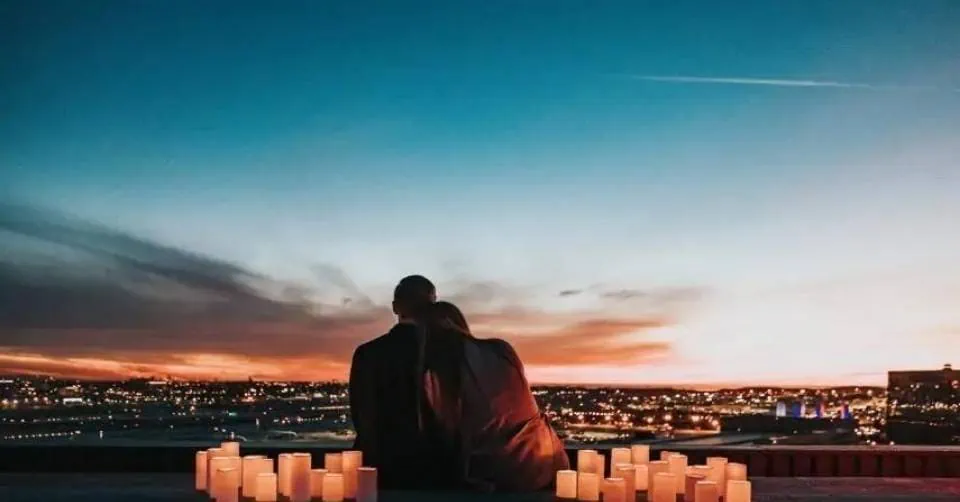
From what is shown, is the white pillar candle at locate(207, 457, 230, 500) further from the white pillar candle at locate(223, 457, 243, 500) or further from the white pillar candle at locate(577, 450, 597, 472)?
the white pillar candle at locate(577, 450, 597, 472)

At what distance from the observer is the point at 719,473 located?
23.0ft

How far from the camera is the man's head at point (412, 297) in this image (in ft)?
26.2

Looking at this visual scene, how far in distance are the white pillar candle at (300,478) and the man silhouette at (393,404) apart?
96cm

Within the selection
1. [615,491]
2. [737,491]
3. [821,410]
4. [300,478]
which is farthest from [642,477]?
[821,410]

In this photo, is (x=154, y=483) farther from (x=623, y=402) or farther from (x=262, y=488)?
(x=623, y=402)

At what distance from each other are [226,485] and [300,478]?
0.51 metres

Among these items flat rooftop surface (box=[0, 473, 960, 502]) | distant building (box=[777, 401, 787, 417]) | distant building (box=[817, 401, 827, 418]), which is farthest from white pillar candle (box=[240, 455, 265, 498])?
distant building (box=[817, 401, 827, 418])

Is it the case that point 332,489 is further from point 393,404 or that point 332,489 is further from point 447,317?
point 447,317

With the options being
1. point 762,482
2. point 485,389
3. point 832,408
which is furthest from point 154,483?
point 832,408

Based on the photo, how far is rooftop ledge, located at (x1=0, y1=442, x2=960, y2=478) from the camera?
9719 mm

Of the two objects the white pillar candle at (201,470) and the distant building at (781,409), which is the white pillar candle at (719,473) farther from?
the distant building at (781,409)

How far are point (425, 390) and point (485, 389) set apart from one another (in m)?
0.43

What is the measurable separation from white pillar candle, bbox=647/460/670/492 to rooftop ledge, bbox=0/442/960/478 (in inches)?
100

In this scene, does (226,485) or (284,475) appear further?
(284,475)
